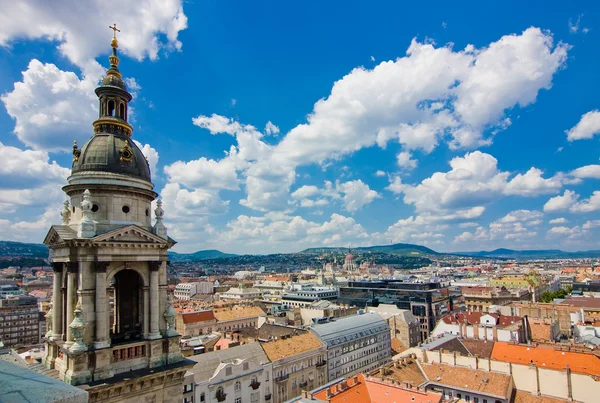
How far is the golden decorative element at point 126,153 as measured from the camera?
22.4 metres

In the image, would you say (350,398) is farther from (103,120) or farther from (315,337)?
(103,120)

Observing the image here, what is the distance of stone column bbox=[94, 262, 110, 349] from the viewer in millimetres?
20109

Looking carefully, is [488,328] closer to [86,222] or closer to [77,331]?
[77,331]

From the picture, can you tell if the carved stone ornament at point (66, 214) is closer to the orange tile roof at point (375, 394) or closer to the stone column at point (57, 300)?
the stone column at point (57, 300)

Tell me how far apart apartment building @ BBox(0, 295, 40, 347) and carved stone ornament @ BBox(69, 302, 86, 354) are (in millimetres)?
127197

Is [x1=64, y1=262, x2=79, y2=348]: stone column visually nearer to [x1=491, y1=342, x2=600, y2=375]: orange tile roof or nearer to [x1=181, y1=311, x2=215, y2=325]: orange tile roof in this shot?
[x1=491, y1=342, x2=600, y2=375]: orange tile roof

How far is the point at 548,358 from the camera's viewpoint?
60.8 metres

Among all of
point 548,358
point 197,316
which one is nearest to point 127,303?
point 548,358

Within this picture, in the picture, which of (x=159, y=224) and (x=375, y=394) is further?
(x=375, y=394)

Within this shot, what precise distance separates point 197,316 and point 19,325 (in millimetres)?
59915

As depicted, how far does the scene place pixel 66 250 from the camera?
2081 cm

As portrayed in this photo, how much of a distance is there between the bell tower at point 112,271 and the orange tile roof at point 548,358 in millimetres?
57045

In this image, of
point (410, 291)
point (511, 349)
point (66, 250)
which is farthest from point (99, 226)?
point (410, 291)

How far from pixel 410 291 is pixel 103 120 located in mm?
141888
